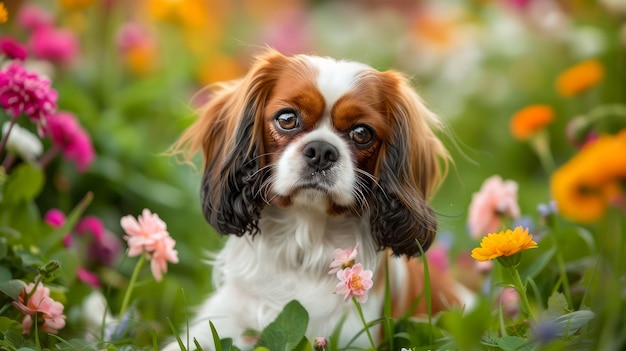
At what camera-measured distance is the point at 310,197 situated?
7.96 feet

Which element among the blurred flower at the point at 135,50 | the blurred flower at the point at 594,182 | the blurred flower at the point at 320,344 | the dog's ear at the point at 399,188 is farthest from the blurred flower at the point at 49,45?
the blurred flower at the point at 594,182

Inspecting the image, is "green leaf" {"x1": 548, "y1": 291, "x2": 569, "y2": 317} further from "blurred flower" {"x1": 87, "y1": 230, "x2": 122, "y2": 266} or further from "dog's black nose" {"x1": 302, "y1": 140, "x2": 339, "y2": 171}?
"blurred flower" {"x1": 87, "y1": 230, "x2": 122, "y2": 266}

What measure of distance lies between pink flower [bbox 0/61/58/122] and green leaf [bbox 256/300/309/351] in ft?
3.27

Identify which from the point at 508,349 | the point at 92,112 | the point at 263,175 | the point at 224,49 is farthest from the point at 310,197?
the point at 224,49

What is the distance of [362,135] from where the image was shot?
2.47 metres

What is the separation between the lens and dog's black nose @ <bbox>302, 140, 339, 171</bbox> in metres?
2.32

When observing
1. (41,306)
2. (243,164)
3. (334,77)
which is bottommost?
(41,306)

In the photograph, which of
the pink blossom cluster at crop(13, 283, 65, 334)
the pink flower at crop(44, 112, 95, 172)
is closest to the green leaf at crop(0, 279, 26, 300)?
the pink blossom cluster at crop(13, 283, 65, 334)

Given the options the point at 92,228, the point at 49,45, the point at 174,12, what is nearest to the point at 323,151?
the point at 92,228

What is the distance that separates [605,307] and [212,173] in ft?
4.57

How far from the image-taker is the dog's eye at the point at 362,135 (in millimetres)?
2449

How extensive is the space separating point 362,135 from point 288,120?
23 cm

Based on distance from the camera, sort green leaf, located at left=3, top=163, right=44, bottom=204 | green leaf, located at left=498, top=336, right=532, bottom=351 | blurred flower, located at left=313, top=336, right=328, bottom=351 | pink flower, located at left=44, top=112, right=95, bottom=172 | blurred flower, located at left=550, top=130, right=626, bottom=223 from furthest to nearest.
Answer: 1. pink flower, located at left=44, top=112, right=95, bottom=172
2. green leaf, located at left=3, top=163, right=44, bottom=204
3. blurred flower, located at left=313, top=336, right=328, bottom=351
4. green leaf, located at left=498, top=336, right=532, bottom=351
5. blurred flower, located at left=550, top=130, right=626, bottom=223

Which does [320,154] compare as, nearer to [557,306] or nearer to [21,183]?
[557,306]
